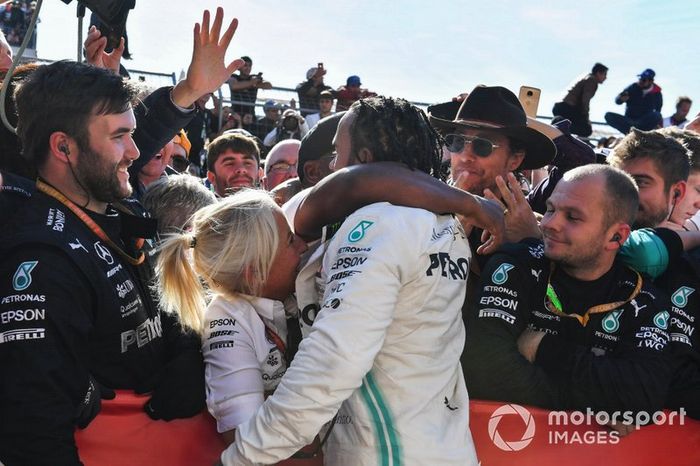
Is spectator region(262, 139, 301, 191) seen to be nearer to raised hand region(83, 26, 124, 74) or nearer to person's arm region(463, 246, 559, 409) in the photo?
raised hand region(83, 26, 124, 74)

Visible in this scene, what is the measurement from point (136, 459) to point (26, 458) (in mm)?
529

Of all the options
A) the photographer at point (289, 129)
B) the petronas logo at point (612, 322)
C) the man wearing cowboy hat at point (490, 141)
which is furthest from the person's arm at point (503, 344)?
the photographer at point (289, 129)

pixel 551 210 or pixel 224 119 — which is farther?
pixel 224 119

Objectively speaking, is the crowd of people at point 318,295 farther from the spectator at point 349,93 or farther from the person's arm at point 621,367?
the spectator at point 349,93

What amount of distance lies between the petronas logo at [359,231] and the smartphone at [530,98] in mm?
2894

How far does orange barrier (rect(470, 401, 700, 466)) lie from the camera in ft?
10.0

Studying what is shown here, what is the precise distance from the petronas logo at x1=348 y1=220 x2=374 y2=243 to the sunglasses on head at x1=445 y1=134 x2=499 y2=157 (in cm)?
168

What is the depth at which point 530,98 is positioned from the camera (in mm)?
5047

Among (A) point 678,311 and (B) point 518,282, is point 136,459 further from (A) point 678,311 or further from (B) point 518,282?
(A) point 678,311

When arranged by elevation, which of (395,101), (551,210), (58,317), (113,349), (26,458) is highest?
(395,101)

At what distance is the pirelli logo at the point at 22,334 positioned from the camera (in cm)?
232

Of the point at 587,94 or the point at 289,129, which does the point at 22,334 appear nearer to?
the point at 289,129

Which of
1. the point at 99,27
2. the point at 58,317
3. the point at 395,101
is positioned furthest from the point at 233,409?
the point at 99,27

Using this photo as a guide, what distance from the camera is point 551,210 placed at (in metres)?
3.32
